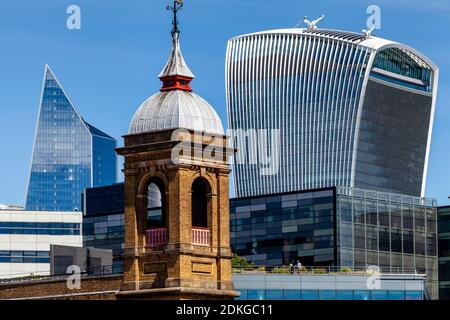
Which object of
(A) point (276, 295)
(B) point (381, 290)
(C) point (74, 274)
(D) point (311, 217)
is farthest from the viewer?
(D) point (311, 217)

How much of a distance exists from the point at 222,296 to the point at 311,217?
11793cm

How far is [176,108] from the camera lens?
82.6 m

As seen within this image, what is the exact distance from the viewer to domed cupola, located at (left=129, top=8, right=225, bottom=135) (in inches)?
3246

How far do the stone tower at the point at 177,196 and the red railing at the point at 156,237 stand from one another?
0.6 inches

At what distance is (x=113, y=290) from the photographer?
3410 inches

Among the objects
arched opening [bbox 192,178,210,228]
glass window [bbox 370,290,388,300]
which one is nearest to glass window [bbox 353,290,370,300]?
glass window [bbox 370,290,388,300]

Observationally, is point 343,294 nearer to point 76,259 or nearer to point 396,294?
point 396,294

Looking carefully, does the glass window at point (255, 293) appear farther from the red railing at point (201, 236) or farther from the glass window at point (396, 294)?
the red railing at point (201, 236)

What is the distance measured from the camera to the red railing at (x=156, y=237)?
81.8 m

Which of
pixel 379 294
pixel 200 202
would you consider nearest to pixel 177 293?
pixel 200 202

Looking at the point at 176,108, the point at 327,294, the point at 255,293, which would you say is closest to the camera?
the point at 176,108

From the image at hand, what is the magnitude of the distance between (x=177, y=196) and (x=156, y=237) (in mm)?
2523
